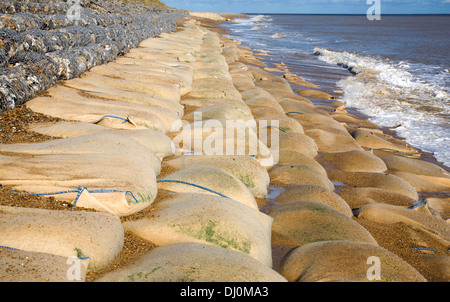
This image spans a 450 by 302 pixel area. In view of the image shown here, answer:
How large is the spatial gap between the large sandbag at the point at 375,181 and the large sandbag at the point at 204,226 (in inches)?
94.4

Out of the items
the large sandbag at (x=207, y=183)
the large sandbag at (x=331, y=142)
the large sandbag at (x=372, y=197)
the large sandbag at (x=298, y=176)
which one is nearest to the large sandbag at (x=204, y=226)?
the large sandbag at (x=207, y=183)

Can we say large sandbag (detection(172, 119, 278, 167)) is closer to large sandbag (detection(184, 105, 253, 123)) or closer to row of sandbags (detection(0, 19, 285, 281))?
row of sandbags (detection(0, 19, 285, 281))

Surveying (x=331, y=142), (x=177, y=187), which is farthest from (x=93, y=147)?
(x=331, y=142)

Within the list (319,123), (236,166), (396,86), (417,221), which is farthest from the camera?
(396,86)

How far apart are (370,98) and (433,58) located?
41.8 ft

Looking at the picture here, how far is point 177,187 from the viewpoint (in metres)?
3.41

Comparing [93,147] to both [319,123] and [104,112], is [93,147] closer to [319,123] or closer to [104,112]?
[104,112]

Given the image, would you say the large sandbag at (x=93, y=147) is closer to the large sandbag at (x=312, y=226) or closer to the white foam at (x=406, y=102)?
the large sandbag at (x=312, y=226)

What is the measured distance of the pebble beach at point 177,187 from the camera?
7.32ft

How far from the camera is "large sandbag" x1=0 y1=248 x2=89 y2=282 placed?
1814mm

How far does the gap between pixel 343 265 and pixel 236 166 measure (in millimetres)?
1807

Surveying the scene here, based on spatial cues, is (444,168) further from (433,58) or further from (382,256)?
(433,58)

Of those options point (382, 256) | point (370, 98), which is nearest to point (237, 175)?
point (382, 256)

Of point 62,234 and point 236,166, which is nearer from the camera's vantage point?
point 62,234
